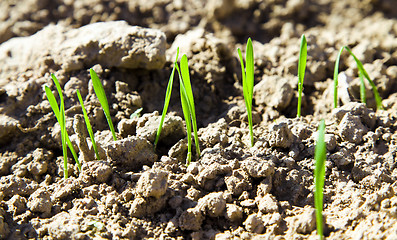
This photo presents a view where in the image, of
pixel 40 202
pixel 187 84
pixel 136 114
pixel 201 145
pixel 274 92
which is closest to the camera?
pixel 40 202

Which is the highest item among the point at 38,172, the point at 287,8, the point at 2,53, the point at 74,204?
the point at 287,8

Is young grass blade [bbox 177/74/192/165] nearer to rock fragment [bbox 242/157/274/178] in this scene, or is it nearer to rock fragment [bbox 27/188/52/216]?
rock fragment [bbox 242/157/274/178]

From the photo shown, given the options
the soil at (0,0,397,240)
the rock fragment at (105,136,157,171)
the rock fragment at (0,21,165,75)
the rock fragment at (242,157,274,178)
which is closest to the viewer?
the soil at (0,0,397,240)

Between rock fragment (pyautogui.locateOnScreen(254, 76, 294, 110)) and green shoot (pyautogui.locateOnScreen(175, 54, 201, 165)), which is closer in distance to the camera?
green shoot (pyautogui.locateOnScreen(175, 54, 201, 165))

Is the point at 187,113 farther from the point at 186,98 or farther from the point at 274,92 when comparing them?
the point at 274,92

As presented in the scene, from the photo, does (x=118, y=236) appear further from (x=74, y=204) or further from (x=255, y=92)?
(x=255, y=92)

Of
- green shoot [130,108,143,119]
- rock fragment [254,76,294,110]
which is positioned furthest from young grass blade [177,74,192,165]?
rock fragment [254,76,294,110]

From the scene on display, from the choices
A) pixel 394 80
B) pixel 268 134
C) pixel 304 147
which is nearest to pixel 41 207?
pixel 268 134

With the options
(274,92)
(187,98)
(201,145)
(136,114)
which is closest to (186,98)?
(187,98)
